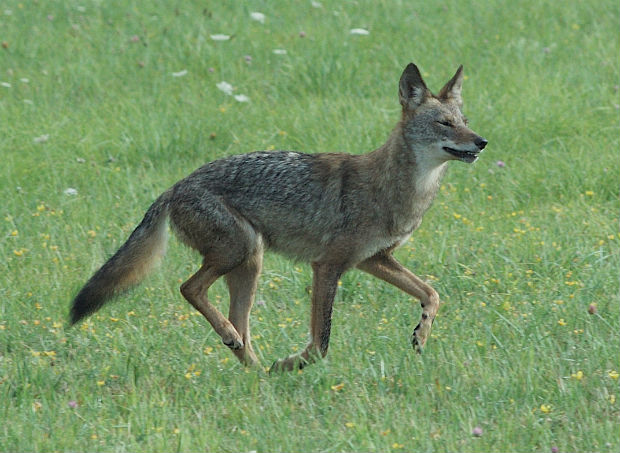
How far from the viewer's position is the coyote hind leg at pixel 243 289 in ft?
18.7

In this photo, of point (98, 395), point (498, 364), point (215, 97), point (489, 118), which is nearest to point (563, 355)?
point (498, 364)

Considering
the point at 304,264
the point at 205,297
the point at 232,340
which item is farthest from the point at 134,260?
the point at 304,264

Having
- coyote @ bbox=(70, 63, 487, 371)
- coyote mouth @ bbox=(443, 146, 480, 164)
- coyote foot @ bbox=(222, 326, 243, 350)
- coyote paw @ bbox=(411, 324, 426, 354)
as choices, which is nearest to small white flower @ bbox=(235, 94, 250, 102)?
coyote @ bbox=(70, 63, 487, 371)

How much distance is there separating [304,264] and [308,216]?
0.92 meters

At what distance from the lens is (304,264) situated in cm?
656

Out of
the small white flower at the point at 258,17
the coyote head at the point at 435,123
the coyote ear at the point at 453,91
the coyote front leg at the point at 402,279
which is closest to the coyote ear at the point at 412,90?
the coyote head at the point at 435,123

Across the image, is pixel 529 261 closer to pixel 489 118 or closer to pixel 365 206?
pixel 365 206

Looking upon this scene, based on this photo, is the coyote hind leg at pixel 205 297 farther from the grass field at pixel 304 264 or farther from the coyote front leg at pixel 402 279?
the coyote front leg at pixel 402 279

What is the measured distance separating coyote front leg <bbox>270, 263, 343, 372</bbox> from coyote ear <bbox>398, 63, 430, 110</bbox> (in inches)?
39.6

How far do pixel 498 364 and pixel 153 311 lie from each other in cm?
201

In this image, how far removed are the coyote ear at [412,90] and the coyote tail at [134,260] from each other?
55.5 inches

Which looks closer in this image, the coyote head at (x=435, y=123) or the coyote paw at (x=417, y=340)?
the coyote paw at (x=417, y=340)

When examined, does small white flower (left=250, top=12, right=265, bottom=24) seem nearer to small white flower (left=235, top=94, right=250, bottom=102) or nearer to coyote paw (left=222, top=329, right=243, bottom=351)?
small white flower (left=235, top=94, right=250, bottom=102)

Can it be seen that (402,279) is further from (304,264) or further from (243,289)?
(304,264)
